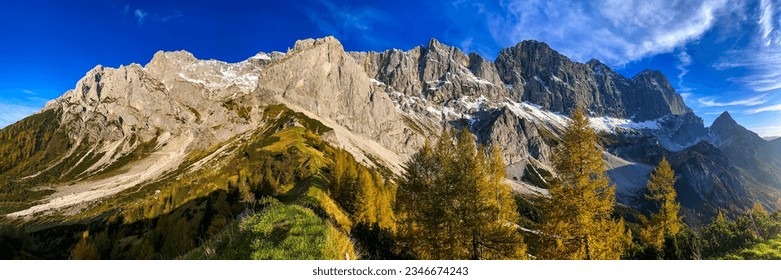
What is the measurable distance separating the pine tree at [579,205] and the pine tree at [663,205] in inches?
731

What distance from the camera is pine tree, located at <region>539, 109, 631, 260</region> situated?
58.7 feet

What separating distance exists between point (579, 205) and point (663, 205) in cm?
2457

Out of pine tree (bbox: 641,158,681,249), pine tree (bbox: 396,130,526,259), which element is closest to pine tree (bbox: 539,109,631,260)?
pine tree (bbox: 396,130,526,259)

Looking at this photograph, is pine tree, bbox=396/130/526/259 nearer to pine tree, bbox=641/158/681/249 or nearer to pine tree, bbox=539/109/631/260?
pine tree, bbox=539/109/631/260

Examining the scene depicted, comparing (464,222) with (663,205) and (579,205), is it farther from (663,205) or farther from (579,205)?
(663,205)

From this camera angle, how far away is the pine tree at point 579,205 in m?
17.9

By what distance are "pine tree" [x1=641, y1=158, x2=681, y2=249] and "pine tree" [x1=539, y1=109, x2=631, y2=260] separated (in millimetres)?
18558

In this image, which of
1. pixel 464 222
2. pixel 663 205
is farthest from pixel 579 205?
pixel 663 205
